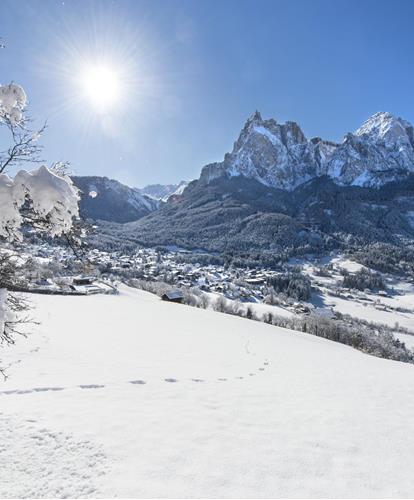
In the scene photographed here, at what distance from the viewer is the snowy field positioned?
5.51 m

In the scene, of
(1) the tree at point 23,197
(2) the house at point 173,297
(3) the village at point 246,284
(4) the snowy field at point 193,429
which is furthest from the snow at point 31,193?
(2) the house at point 173,297

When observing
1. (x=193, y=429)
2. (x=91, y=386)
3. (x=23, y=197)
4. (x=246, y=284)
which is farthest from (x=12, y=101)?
(x=246, y=284)

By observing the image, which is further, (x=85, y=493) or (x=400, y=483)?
(x=400, y=483)

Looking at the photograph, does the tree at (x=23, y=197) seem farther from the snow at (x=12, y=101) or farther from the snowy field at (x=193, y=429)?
the snowy field at (x=193, y=429)

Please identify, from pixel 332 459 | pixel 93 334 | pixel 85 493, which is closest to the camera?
pixel 85 493


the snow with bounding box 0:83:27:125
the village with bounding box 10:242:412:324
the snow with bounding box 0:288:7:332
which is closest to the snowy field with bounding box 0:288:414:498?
the snow with bounding box 0:288:7:332

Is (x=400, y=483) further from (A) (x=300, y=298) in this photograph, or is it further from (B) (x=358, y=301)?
(B) (x=358, y=301)

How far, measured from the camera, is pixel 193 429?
770cm

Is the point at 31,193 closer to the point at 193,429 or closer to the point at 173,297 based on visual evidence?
the point at 193,429

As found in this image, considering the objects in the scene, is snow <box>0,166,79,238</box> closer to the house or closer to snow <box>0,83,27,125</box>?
snow <box>0,83,27,125</box>

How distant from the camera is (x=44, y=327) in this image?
73.8ft

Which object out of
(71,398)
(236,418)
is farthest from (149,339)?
(236,418)

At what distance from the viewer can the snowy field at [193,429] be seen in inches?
217

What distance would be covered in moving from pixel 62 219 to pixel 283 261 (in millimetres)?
197837
